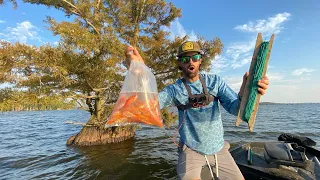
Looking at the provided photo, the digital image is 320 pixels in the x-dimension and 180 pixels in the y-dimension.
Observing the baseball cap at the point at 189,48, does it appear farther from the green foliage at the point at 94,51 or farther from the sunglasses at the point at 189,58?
the green foliage at the point at 94,51

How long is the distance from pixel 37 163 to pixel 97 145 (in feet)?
12.2

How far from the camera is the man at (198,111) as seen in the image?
3.24 metres

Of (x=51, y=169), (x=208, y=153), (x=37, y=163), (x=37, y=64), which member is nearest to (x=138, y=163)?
(x=51, y=169)

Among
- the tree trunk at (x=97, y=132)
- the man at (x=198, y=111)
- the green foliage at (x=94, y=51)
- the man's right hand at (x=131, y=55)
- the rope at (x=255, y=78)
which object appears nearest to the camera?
the rope at (x=255, y=78)

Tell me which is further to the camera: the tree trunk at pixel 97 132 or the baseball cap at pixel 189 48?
the tree trunk at pixel 97 132

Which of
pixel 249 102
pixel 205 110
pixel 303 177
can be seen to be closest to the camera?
pixel 249 102

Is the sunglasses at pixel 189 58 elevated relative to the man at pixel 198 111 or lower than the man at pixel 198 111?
elevated

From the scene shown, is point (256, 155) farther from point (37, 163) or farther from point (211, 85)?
point (37, 163)

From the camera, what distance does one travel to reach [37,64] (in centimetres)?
968

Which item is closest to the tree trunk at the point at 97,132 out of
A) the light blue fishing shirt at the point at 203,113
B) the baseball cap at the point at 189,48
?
the light blue fishing shirt at the point at 203,113

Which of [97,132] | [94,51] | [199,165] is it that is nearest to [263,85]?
[199,165]

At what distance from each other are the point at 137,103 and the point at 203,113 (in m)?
1.16

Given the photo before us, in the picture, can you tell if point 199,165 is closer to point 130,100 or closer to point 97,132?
point 130,100

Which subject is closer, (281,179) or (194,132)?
(194,132)
